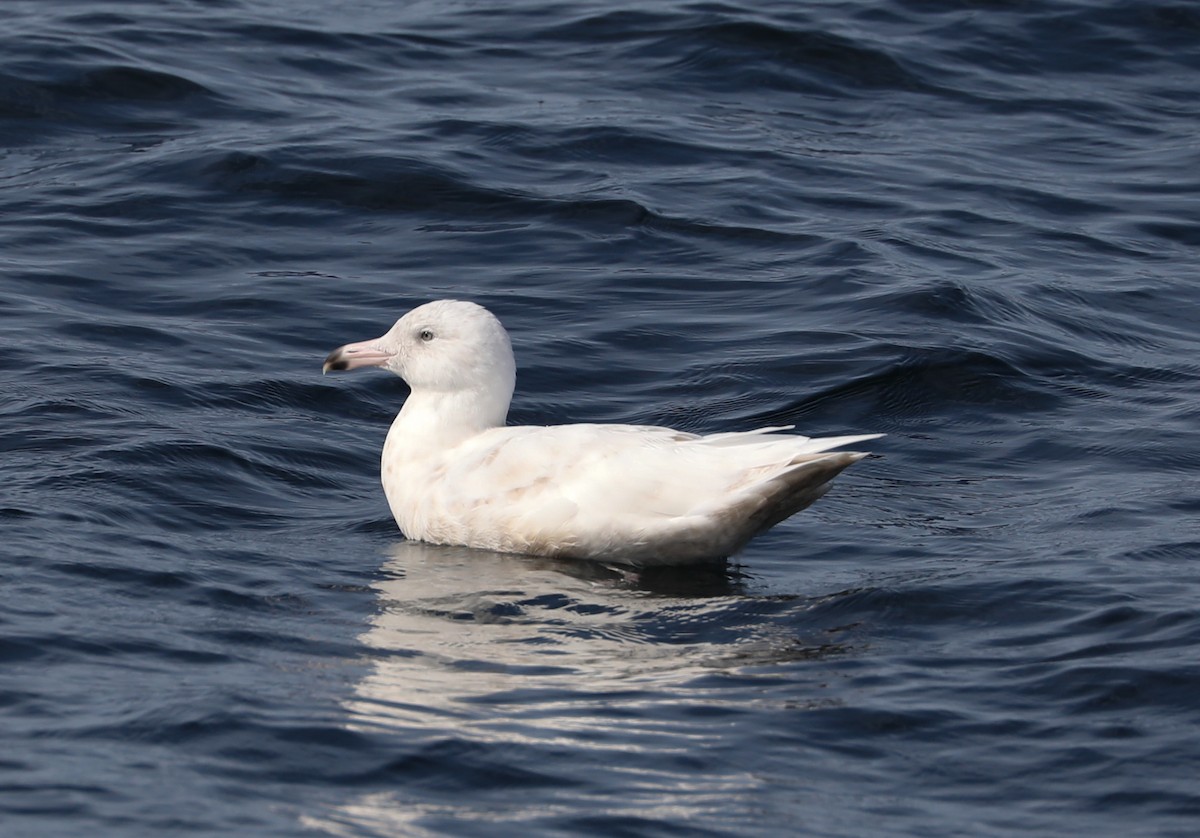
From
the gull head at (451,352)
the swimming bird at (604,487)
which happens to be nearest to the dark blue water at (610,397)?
the swimming bird at (604,487)

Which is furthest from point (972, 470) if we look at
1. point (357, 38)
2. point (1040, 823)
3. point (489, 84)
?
point (357, 38)

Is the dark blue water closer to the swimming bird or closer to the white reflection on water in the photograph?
the white reflection on water

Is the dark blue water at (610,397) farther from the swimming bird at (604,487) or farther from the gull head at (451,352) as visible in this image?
the gull head at (451,352)

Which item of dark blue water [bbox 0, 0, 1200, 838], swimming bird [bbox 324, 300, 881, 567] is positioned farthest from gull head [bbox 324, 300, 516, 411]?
dark blue water [bbox 0, 0, 1200, 838]

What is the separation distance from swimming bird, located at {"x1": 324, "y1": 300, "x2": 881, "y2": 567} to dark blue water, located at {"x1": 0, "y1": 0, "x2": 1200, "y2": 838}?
0.15 metres

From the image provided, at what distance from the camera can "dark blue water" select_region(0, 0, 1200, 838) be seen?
5246 millimetres

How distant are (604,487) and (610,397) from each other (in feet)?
7.92

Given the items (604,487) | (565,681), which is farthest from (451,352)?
(565,681)

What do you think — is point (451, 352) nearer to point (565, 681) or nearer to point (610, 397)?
point (610, 397)

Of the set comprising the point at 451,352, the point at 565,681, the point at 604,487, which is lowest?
the point at 565,681

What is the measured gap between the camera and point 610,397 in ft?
31.2

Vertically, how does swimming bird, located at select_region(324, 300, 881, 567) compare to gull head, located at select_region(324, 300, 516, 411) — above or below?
below

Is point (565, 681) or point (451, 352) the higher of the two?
point (451, 352)

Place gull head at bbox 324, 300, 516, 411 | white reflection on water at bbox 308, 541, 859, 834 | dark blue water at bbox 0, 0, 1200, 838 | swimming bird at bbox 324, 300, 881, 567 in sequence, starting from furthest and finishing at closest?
1. gull head at bbox 324, 300, 516, 411
2. swimming bird at bbox 324, 300, 881, 567
3. dark blue water at bbox 0, 0, 1200, 838
4. white reflection on water at bbox 308, 541, 859, 834
